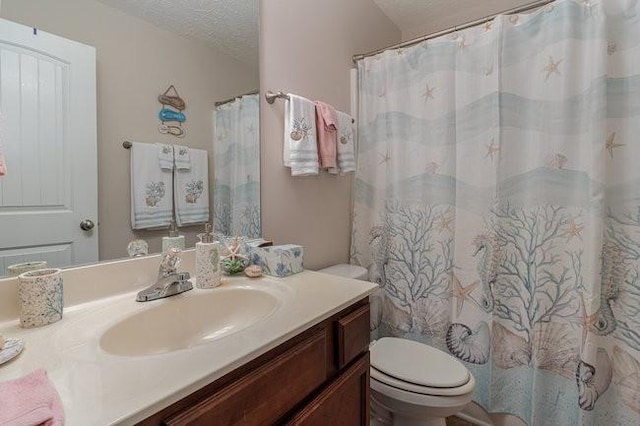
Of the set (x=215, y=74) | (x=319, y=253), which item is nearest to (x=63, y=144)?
(x=215, y=74)

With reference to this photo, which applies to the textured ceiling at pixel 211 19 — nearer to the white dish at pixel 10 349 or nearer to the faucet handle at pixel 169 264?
the faucet handle at pixel 169 264

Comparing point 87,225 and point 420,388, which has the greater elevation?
point 87,225

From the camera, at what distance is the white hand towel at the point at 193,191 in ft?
3.58

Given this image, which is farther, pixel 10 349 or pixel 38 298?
pixel 38 298

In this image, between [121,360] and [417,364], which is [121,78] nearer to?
[121,360]

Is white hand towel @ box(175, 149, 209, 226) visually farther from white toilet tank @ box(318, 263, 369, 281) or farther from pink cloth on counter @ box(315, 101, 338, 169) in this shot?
white toilet tank @ box(318, 263, 369, 281)

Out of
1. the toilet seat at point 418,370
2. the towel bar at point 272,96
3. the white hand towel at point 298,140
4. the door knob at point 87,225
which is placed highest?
the towel bar at point 272,96

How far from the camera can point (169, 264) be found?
0.95m

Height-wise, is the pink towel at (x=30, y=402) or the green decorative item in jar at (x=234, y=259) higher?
the green decorative item in jar at (x=234, y=259)

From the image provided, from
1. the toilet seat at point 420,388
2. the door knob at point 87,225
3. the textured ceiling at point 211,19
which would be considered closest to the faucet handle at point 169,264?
the door knob at point 87,225

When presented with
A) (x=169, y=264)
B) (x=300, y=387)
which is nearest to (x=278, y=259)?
(x=169, y=264)

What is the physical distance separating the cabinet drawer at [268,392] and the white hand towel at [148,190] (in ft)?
2.12

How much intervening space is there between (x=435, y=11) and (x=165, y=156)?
207cm

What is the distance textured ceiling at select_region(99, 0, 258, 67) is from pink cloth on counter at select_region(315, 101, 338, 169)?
356 mm
